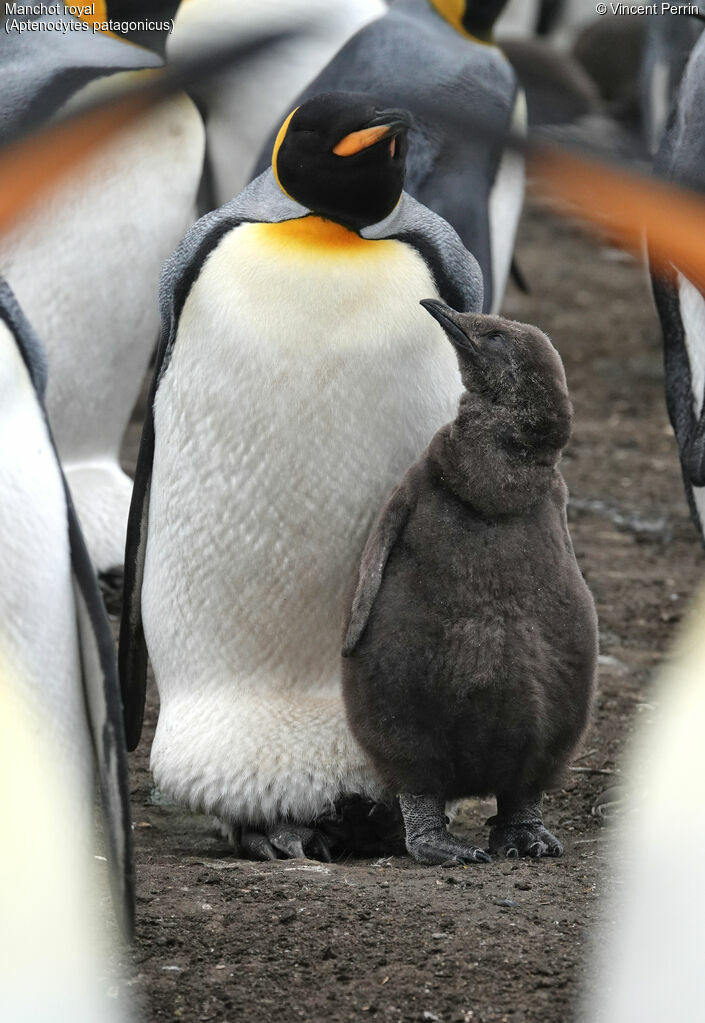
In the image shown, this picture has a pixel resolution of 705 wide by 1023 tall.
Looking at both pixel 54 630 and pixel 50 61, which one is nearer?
pixel 54 630

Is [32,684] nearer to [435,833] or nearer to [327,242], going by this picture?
[435,833]

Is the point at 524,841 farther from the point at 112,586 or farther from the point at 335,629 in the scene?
the point at 112,586

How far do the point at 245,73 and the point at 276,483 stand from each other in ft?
8.26

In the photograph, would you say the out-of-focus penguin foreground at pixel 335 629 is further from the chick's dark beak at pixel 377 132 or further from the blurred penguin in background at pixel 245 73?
the blurred penguin in background at pixel 245 73

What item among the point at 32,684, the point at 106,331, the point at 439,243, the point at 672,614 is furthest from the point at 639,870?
the point at 106,331

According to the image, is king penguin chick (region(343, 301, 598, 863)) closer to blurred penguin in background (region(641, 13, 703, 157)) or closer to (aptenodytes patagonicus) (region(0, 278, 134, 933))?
(aptenodytes patagonicus) (region(0, 278, 134, 933))

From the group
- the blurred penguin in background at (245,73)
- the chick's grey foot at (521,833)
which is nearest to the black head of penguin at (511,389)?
the chick's grey foot at (521,833)

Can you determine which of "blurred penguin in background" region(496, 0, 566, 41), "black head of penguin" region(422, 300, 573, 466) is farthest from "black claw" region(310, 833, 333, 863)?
"blurred penguin in background" region(496, 0, 566, 41)

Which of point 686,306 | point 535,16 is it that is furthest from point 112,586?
point 535,16

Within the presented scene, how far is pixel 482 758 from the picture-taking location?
9.43 ft

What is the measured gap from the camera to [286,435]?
10.2ft

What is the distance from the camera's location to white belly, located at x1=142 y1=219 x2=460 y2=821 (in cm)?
307

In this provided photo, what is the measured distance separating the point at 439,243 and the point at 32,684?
4.19 ft

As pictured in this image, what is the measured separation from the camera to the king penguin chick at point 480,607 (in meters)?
2.82
